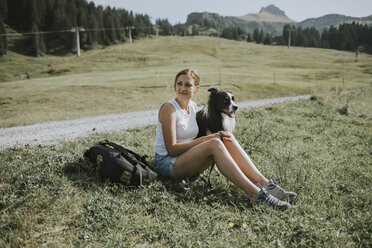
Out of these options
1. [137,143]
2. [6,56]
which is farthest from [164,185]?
[6,56]

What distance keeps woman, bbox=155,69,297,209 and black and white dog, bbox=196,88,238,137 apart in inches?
28.8

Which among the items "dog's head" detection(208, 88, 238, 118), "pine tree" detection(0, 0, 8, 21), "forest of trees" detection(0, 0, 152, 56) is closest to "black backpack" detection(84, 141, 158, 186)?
"dog's head" detection(208, 88, 238, 118)

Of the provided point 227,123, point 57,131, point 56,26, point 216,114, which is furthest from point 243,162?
point 56,26

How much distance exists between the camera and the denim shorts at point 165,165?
175 inches

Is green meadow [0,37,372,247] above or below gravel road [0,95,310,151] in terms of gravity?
above

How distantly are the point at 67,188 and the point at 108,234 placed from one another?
1.37 m

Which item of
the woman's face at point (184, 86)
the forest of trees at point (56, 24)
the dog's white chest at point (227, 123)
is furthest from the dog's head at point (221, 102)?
the forest of trees at point (56, 24)

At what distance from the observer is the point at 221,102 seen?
5.76 m

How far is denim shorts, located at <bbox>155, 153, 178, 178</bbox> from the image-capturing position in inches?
175

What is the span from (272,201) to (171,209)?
1.53 m

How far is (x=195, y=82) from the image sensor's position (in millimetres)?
4645

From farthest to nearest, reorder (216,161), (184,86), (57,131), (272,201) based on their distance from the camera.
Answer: (57,131)
(184,86)
(216,161)
(272,201)

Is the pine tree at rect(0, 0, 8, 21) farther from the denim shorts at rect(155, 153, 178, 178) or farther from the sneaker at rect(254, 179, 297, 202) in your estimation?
the sneaker at rect(254, 179, 297, 202)

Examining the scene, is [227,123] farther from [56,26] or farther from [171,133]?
[56,26]
